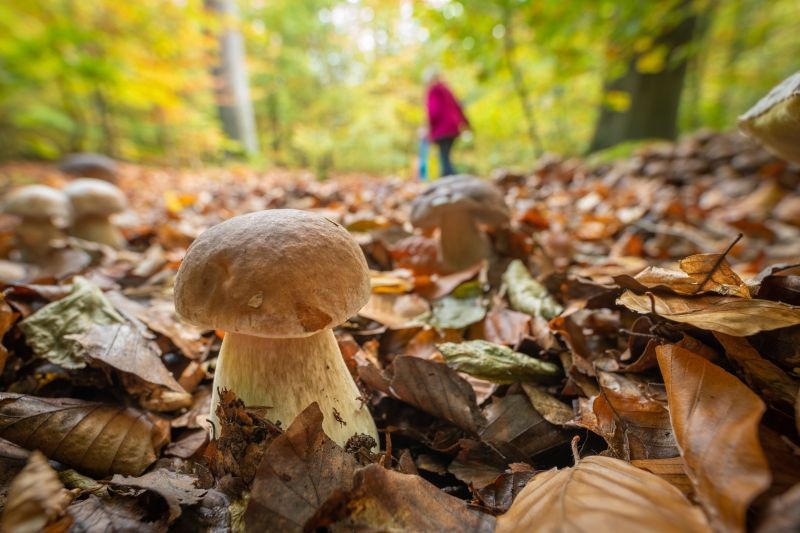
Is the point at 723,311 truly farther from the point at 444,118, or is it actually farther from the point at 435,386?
the point at 444,118

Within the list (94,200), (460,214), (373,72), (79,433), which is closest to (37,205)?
(94,200)

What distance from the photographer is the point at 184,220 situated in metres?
3.31

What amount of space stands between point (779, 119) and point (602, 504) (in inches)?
51.2

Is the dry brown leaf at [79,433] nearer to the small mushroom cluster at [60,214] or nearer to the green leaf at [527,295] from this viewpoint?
the green leaf at [527,295]

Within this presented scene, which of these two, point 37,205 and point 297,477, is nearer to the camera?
point 297,477

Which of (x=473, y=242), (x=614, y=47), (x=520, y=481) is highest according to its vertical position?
Result: (x=614, y=47)

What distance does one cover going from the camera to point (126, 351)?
3.82 feet

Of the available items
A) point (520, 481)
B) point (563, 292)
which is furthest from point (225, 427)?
point (563, 292)

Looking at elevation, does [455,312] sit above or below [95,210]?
below

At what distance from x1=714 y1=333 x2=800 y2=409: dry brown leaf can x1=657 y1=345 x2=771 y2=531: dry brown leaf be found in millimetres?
112

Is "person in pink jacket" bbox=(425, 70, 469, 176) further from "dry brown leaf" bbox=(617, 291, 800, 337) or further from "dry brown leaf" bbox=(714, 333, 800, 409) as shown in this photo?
"dry brown leaf" bbox=(714, 333, 800, 409)

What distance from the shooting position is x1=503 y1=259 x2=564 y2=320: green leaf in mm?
1471

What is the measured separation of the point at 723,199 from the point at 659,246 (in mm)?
1626

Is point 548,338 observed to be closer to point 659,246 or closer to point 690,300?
point 690,300
